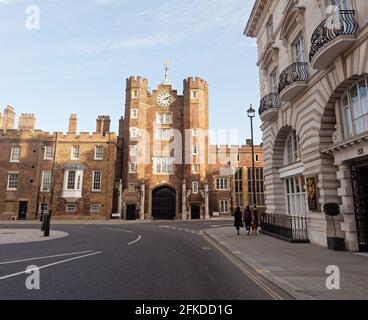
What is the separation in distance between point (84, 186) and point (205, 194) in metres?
18.2

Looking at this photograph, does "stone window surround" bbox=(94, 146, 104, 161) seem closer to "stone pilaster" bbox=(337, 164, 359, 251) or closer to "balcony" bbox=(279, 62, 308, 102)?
"balcony" bbox=(279, 62, 308, 102)

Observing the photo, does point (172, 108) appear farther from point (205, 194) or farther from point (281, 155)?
point (281, 155)

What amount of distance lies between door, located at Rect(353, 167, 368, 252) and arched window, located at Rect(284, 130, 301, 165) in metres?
4.98

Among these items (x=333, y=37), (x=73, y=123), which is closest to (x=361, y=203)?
(x=333, y=37)

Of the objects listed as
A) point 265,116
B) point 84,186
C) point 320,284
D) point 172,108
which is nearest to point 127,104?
→ point 172,108

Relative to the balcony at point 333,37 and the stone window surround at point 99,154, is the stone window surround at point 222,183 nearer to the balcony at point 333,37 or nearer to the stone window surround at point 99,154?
the stone window surround at point 99,154

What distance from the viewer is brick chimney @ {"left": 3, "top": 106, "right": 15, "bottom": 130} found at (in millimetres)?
41562

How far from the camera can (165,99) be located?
46.6 metres

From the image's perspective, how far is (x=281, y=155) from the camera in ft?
60.1

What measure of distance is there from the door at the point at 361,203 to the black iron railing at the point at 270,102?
295 inches

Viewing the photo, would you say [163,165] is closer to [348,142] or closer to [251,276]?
[348,142]

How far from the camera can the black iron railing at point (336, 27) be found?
32.4 feet

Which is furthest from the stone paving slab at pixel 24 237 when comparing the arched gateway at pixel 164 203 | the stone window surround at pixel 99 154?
the arched gateway at pixel 164 203
